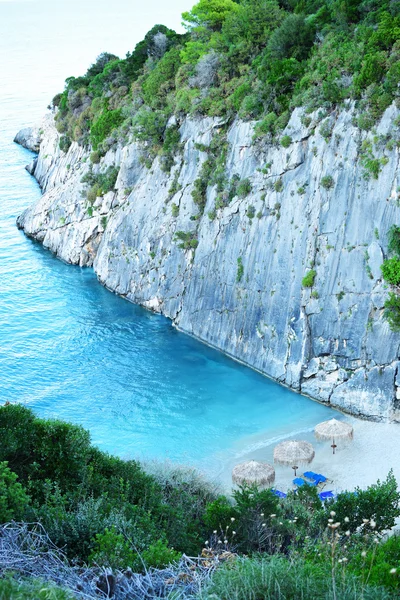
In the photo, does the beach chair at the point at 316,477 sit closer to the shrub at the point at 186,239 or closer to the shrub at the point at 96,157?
the shrub at the point at 186,239

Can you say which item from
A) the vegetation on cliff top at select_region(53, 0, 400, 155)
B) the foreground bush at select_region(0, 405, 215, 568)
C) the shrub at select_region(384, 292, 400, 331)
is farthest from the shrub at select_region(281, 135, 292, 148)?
the foreground bush at select_region(0, 405, 215, 568)

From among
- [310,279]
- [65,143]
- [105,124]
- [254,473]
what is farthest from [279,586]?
[65,143]

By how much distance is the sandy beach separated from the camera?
100 feet

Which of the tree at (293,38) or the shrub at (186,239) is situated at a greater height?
the tree at (293,38)

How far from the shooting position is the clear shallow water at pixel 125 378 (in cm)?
3528

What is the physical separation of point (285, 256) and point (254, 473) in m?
14.8

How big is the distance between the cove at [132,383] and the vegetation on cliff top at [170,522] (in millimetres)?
6458

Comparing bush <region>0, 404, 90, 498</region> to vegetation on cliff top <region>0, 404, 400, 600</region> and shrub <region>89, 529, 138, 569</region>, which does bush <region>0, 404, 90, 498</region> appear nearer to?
vegetation on cliff top <region>0, 404, 400, 600</region>

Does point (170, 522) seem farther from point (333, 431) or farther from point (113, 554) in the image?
point (333, 431)

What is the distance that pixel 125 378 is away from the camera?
1634 inches

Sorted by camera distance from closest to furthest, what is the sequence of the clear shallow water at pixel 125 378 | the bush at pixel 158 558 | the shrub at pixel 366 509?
the bush at pixel 158 558 < the shrub at pixel 366 509 < the clear shallow water at pixel 125 378

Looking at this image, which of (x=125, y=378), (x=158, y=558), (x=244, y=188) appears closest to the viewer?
(x=158, y=558)

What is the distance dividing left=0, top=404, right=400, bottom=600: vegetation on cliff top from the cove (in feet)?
21.2

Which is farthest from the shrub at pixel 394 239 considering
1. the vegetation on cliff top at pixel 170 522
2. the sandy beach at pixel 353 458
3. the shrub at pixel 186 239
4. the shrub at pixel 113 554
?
the shrub at pixel 113 554
